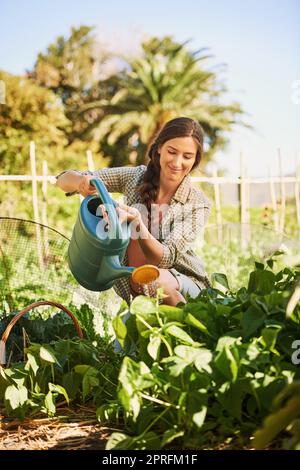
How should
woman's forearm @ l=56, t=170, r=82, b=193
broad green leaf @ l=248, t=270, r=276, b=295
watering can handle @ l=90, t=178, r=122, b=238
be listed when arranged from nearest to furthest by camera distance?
broad green leaf @ l=248, t=270, r=276, b=295 < watering can handle @ l=90, t=178, r=122, b=238 < woman's forearm @ l=56, t=170, r=82, b=193

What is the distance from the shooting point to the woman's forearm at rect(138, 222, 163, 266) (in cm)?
187

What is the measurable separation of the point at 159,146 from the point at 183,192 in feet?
0.61

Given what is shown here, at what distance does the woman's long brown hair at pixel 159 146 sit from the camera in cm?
222

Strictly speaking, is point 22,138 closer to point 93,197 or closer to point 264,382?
point 93,197

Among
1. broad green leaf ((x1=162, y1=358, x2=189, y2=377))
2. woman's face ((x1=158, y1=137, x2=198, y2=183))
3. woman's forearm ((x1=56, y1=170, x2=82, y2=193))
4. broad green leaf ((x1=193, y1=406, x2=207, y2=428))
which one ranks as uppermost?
woman's face ((x1=158, y1=137, x2=198, y2=183))

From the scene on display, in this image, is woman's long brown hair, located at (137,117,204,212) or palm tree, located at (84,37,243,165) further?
palm tree, located at (84,37,243,165)

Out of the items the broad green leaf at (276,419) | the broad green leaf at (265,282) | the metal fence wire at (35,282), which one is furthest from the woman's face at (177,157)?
the broad green leaf at (276,419)

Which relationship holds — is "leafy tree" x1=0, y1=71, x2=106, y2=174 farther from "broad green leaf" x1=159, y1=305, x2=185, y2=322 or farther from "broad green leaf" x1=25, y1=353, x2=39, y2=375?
"broad green leaf" x1=159, y1=305, x2=185, y2=322

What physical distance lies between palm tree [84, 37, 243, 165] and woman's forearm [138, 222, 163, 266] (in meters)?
15.3

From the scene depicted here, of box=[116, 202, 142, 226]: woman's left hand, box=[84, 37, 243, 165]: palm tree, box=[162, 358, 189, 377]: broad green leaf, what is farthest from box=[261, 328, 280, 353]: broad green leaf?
box=[84, 37, 243, 165]: palm tree

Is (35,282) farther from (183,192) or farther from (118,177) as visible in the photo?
(183,192)

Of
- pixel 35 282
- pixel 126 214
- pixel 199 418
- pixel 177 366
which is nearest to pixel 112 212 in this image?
pixel 126 214

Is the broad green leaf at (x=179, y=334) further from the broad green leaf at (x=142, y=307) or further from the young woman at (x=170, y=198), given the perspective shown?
the young woman at (x=170, y=198)

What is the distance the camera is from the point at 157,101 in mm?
17641
